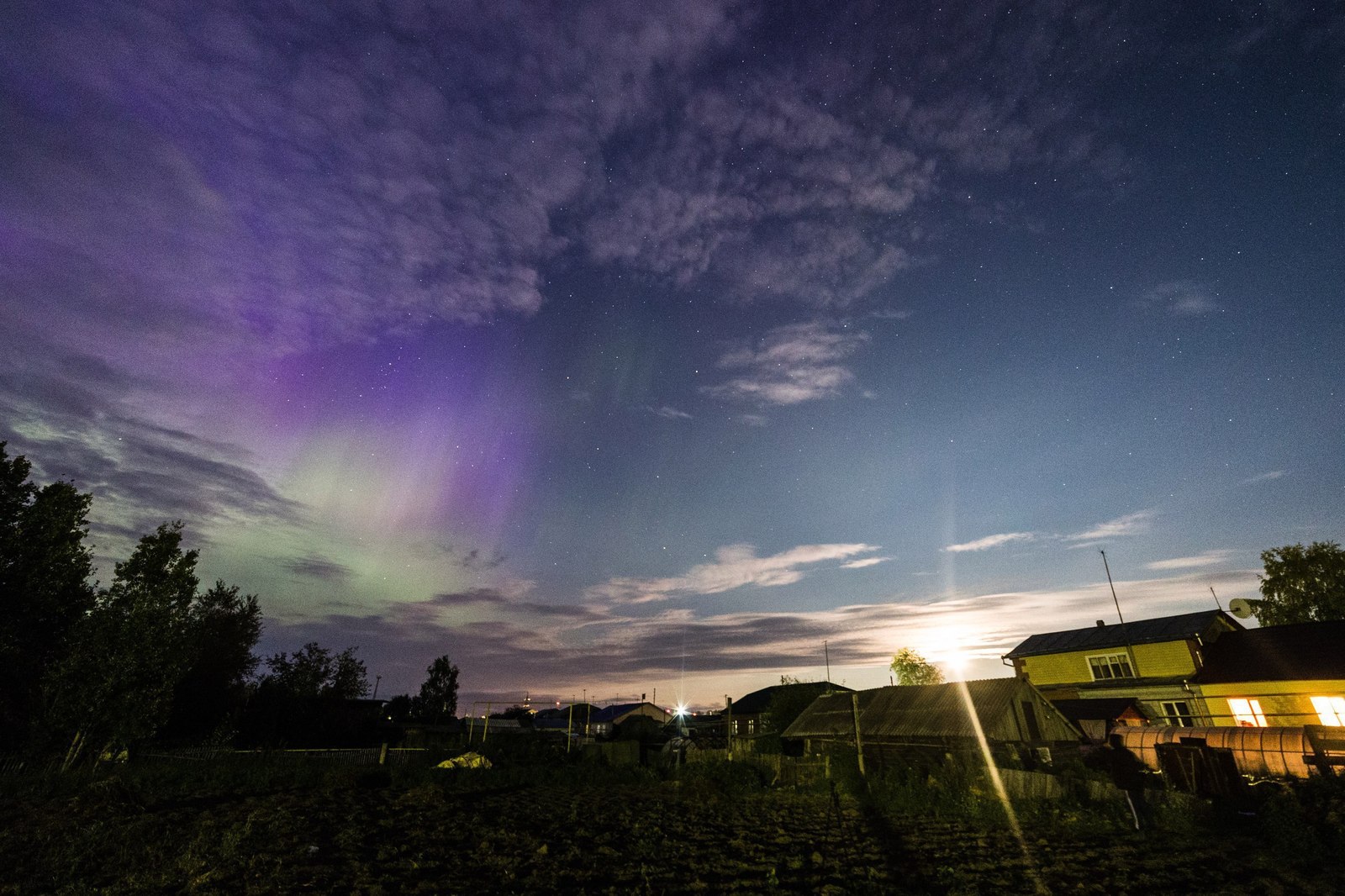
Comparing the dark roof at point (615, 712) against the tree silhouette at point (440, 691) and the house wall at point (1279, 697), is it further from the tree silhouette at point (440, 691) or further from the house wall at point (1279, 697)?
→ the house wall at point (1279, 697)

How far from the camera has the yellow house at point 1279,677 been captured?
27.0 meters

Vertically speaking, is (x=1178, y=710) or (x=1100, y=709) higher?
(x=1100, y=709)

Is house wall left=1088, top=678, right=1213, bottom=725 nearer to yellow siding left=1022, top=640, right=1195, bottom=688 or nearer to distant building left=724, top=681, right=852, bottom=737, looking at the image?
yellow siding left=1022, top=640, right=1195, bottom=688

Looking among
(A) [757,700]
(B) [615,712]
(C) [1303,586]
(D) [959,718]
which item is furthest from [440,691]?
(C) [1303,586]

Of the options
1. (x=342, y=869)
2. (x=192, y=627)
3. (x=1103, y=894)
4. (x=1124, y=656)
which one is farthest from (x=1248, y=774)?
(x=192, y=627)

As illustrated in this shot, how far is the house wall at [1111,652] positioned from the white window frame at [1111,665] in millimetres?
205

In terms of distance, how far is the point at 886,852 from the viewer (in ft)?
38.7

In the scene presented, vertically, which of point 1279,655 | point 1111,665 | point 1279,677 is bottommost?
point 1279,677

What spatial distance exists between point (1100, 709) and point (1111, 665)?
959cm

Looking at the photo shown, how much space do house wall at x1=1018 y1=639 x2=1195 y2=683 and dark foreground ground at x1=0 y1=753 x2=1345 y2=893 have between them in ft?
76.4

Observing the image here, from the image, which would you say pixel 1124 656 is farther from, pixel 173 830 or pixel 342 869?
pixel 173 830

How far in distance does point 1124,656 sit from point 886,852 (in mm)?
41187

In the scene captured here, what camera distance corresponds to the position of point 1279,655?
30359 millimetres

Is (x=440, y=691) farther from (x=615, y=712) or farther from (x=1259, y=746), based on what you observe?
(x=1259, y=746)
